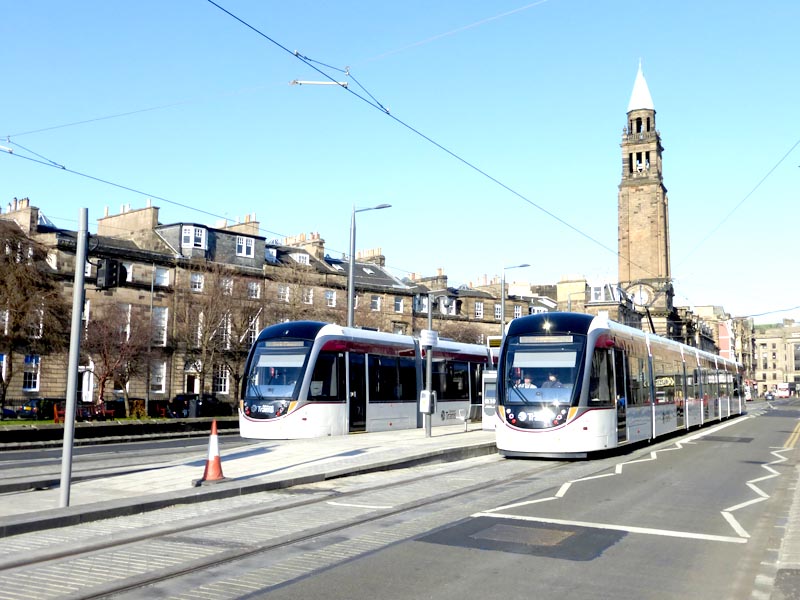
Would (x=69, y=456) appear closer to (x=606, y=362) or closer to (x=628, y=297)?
(x=606, y=362)

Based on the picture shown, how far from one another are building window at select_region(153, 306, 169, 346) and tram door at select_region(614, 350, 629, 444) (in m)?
37.7

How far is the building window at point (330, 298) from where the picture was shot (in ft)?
208

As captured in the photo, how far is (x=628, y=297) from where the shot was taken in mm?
99438

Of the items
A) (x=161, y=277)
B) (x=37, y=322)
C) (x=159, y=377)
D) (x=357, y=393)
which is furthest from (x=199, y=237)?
(x=357, y=393)

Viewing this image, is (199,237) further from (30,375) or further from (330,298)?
(30,375)

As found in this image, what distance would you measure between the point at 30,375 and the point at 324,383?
30886 millimetres

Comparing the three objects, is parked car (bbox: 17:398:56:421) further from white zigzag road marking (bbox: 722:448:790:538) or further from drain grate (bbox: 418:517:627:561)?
drain grate (bbox: 418:517:627:561)

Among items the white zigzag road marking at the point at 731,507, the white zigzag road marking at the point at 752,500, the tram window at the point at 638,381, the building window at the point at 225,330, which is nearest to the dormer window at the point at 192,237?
the building window at the point at 225,330

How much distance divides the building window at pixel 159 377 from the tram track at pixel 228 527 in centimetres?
4056

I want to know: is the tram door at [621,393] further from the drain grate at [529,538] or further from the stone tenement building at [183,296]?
the stone tenement building at [183,296]

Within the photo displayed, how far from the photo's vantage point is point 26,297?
109ft

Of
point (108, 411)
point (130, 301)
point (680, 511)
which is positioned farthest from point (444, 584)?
point (130, 301)

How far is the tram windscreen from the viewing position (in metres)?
17.7

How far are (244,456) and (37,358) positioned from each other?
1323 inches
